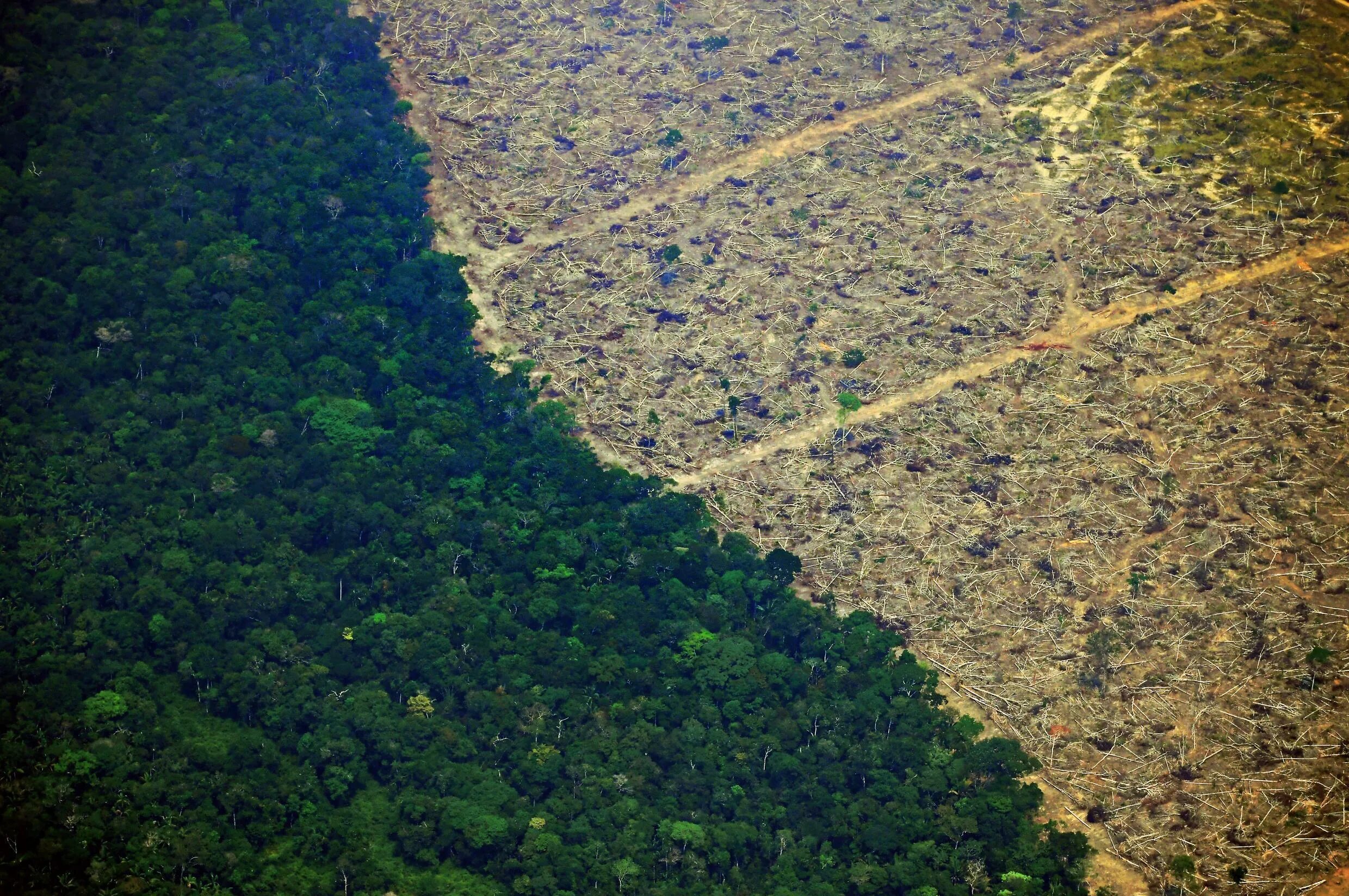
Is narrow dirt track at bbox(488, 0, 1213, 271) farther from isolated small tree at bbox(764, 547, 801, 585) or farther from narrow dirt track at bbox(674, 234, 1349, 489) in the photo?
isolated small tree at bbox(764, 547, 801, 585)

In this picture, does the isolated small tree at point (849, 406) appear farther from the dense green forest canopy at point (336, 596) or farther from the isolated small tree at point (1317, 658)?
the isolated small tree at point (1317, 658)

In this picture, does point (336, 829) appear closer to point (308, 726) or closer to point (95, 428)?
point (308, 726)

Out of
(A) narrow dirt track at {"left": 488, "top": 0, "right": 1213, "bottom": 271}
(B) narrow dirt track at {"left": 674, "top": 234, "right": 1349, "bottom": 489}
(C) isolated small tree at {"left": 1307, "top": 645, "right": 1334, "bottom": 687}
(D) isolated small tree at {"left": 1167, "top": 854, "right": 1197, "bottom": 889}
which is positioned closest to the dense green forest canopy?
(D) isolated small tree at {"left": 1167, "top": 854, "right": 1197, "bottom": 889}

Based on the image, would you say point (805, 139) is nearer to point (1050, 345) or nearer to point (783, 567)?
point (1050, 345)

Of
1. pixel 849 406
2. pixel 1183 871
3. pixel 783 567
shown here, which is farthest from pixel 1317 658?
pixel 849 406

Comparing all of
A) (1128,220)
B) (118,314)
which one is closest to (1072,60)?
(1128,220)
